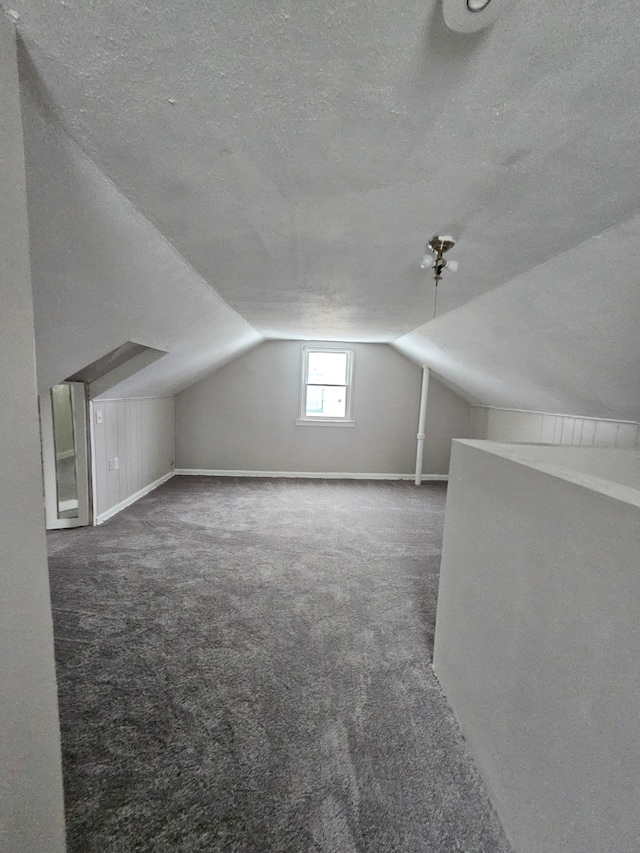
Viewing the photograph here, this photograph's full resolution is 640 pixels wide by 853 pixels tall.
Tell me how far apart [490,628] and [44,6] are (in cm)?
199

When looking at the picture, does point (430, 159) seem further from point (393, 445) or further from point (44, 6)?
point (393, 445)

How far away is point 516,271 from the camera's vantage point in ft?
5.70

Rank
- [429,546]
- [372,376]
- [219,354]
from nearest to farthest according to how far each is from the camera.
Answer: [429,546], [219,354], [372,376]

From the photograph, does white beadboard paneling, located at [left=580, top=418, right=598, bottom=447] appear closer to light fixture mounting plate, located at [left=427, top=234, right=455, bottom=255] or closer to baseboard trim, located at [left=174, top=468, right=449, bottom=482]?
light fixture mounting plate, located at [left=427, top=234, right=455, bottom=255]

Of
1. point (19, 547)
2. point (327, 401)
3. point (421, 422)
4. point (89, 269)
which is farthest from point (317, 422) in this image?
point (19, 547)

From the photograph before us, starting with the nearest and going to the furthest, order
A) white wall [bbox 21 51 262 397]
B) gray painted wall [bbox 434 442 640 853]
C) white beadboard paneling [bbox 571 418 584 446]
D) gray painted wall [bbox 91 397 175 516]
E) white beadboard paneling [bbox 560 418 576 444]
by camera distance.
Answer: gray painted wall [bbox 434 442 640 853]
white wall [bbox 21 51 262 397]
white beadboard paneling [bbox 571 418 584 446]
white beadboard paneling [bbox 560 418 576 444]
gray painted wall [bbox 91 397 175 516]

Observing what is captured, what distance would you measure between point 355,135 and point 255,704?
2069mm

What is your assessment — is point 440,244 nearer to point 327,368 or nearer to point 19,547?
point 19,547

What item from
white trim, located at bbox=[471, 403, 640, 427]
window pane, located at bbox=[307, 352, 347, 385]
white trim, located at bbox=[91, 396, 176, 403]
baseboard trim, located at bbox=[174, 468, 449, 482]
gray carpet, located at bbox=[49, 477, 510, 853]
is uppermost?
window pane, located at bbox=[307, 352, 347, 385]

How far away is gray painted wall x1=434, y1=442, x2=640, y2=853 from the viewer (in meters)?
0.72

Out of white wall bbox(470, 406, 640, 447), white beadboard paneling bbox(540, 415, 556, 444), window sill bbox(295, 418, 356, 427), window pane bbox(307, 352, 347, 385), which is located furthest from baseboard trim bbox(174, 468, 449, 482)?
white beadboard paneling bbox(540, 415, 556, 444)

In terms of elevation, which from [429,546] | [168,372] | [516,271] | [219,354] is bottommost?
[429,546]

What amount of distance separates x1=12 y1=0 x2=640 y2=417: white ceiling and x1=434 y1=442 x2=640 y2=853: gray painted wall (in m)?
0.91

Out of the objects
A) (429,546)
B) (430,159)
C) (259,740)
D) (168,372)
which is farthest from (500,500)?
(168,372)
